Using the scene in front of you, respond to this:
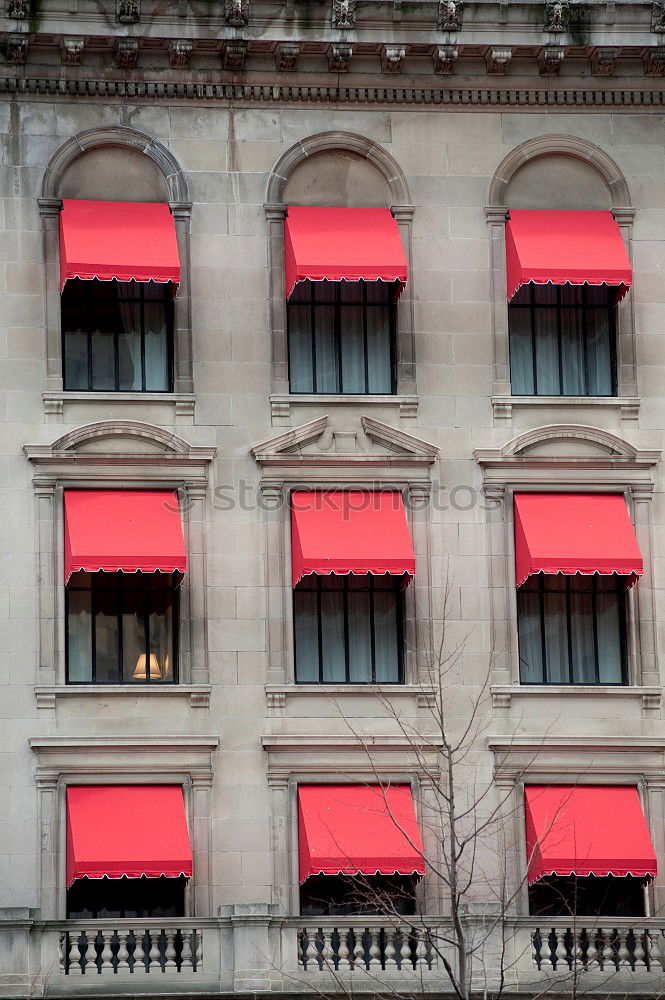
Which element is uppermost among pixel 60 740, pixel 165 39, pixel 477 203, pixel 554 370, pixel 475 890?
pixel 165 39

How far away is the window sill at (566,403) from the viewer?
122 ft

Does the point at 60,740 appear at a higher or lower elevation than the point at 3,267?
lower

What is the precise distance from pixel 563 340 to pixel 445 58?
5.29 metres

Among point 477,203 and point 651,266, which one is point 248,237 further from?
point 651,266

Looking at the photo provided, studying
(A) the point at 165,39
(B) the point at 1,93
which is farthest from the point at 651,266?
(B) the point at 1,93

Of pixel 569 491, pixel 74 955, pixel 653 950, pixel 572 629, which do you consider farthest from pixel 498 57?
pixel 74 955

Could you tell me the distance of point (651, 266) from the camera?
125 ft

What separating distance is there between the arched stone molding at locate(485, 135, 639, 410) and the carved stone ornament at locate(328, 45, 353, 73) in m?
3.21

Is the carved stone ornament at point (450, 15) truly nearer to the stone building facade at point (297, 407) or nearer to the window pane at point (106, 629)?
the stone building facade at point (297, 407)

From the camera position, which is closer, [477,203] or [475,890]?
[475,890]

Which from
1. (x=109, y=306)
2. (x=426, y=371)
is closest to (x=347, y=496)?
(x=426, y=371)

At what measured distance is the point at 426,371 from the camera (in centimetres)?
3722

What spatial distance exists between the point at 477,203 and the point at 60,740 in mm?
11687

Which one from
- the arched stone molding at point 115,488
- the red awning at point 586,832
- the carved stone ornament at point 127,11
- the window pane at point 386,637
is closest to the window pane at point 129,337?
the arched stone molding at point 115,488
